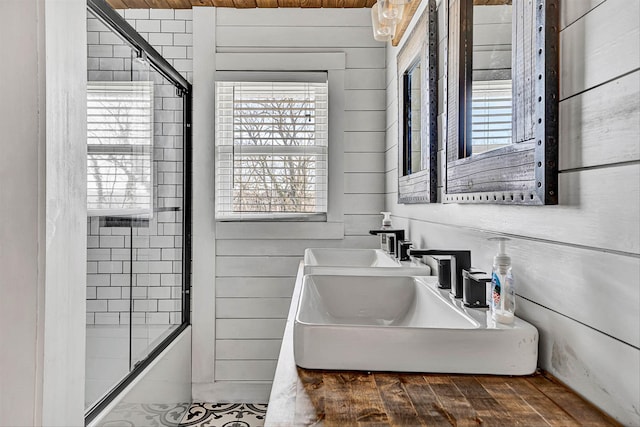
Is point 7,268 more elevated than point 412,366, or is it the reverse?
point 7,268

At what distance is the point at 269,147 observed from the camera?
9.34 ft

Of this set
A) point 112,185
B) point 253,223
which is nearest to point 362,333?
point 112,185

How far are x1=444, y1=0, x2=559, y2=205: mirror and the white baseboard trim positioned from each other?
6.43 feet

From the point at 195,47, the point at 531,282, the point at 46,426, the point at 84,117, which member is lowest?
the point at 46,426

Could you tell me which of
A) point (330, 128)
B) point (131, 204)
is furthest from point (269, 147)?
point (131, 204)

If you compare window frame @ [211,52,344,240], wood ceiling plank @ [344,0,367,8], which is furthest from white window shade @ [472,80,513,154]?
wood ceiling plank @ [344,0,367,8]

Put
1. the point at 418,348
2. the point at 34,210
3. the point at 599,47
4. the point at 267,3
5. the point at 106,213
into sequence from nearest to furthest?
the point at 599,47 < the point at 418,348 < the point at 34,210 < the point at 106,213 < the point at 267,3

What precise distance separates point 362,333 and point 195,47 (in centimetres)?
251

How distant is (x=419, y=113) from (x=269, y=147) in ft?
3.73

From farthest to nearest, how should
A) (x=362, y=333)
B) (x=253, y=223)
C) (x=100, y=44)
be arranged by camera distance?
(x=253, y=223)
(x=100, y=44)
(x=362, y=333)

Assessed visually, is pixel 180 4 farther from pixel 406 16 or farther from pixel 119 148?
pixel 406 16

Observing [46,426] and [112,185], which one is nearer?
[46,426]

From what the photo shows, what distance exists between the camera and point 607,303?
74 cm

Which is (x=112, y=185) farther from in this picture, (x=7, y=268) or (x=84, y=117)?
(x=7, y=268)
